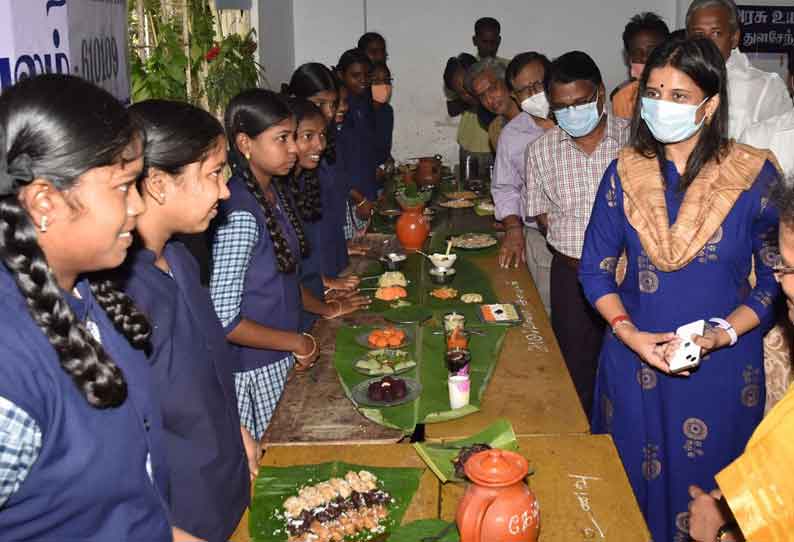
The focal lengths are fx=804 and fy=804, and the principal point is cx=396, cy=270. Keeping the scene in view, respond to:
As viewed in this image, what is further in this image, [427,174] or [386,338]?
[427,174]

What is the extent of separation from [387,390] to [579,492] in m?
0.67

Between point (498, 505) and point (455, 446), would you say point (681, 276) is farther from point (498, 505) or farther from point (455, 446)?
point (498, 505)

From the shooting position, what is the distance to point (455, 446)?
6.64 ft

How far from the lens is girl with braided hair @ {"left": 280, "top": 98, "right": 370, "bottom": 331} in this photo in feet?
10.4

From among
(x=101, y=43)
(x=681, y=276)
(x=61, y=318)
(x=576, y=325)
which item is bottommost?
(x=576, y=325)

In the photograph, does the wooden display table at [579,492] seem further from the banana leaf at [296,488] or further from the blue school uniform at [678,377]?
the blue school uniform at [678,377]

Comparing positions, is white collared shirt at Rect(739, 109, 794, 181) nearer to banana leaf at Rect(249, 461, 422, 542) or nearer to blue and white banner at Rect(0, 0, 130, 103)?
banana leaf at Rect(249, 461, 422, 542)

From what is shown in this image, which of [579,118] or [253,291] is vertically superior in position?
[579,118]

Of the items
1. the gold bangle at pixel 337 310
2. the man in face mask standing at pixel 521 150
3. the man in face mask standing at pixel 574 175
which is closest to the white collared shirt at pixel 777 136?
the man in face mask standing at pixel 574 175

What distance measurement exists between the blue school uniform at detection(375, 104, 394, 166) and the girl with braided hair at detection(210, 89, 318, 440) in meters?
4.03

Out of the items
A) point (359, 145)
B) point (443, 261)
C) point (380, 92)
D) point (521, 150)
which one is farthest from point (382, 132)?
point (443, 261)

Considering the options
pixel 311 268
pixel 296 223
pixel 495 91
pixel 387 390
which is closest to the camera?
pixel 387 390

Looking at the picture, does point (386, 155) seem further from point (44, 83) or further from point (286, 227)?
point (44, 83)

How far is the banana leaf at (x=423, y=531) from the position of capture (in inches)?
66.1
